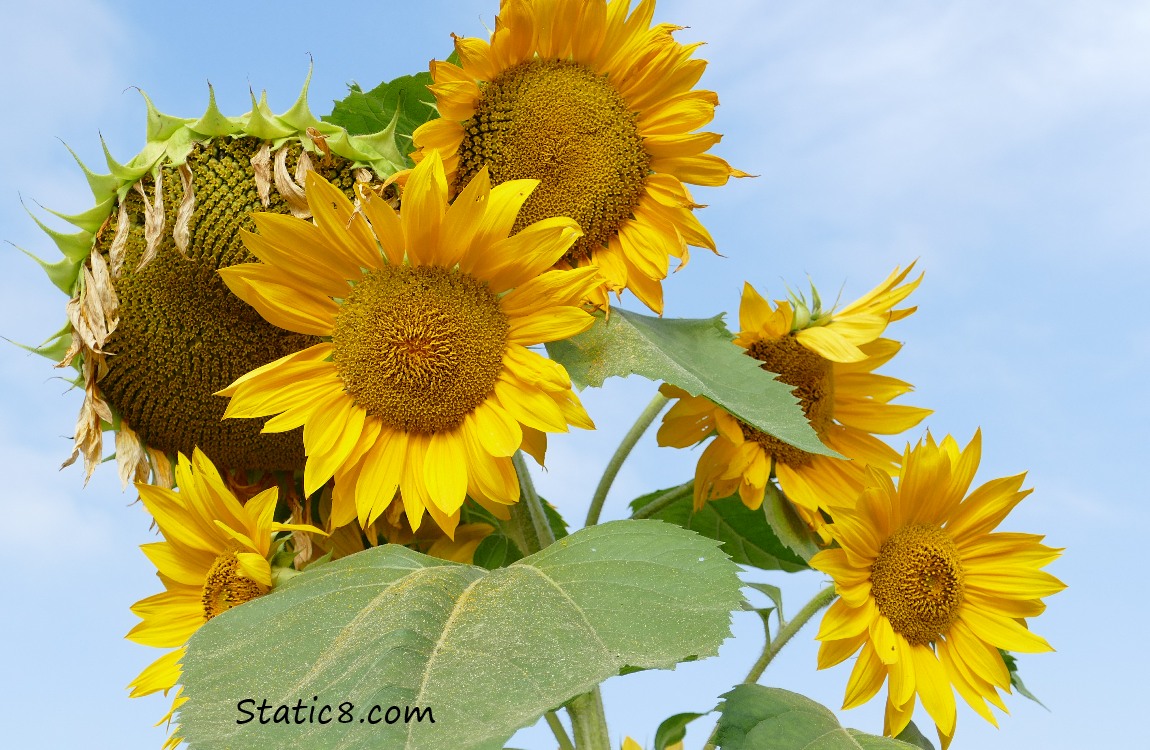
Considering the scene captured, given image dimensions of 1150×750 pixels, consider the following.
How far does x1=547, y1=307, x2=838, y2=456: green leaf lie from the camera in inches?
66.4

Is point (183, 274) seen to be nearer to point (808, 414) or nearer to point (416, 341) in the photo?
point (416, 341)

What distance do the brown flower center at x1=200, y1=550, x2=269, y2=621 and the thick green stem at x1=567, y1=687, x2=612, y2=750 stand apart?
1.84ft

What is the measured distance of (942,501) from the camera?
2.11 meters

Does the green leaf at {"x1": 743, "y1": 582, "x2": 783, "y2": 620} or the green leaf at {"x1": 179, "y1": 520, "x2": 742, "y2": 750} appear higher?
the green leaf at {"x1": 743, "y1": 582, "x2": 783, "y2": 620}

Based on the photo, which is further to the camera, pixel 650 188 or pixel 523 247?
pixel 650 188

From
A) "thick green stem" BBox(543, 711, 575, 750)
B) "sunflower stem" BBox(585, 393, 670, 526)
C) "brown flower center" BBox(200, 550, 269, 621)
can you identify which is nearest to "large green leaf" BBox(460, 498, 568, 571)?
"sunflower stem" BBox(585, 393, 670, 526)

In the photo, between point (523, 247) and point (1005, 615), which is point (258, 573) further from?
point (1005, 615)

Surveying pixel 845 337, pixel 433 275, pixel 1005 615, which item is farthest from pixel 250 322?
pixel 1005 615

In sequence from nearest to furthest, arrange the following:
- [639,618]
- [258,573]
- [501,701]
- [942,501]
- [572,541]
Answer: [501,701]
[639,618]
[572,541]
[258,573]
[942,501]

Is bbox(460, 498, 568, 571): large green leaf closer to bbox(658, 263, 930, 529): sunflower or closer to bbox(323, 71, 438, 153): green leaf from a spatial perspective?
bbox(658, 263, 930, 529): sunflower

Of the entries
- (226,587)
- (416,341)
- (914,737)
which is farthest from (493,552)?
(914,737)

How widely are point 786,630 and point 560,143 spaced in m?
1.03

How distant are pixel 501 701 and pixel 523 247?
684mm

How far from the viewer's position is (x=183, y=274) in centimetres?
187
